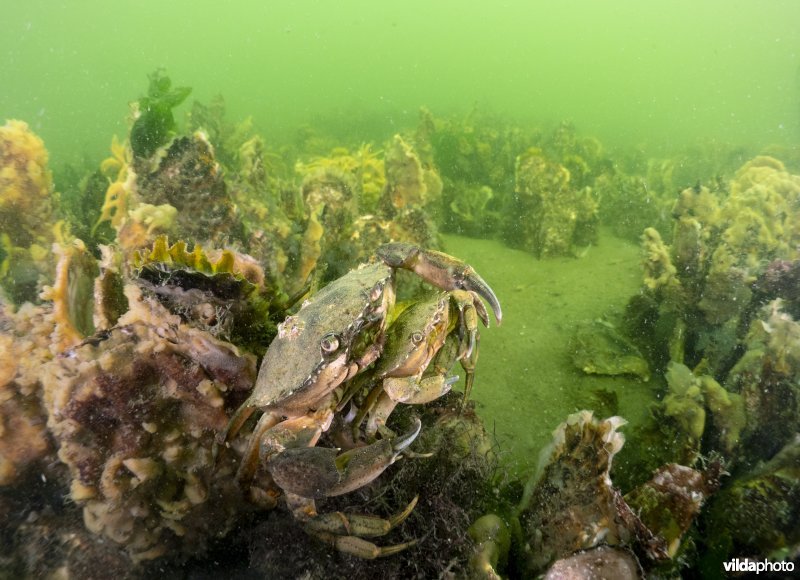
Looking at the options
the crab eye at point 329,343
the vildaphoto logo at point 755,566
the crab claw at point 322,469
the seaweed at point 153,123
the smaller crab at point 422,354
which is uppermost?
the seaweed at point 153,123

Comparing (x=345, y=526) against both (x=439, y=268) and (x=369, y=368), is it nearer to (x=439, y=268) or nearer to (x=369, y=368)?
(x=369, y=368)

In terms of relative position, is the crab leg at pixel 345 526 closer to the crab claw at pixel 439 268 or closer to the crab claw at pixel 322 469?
the crab claw at pixel 322 469

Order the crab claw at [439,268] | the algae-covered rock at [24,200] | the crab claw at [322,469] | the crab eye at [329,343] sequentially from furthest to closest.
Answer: the algae-covered rock at [24,200], the crab claw at [439,268], the crab eye at [329,343], the crab claw at [322,469]

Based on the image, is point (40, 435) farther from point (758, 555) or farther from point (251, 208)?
point (758, 555)

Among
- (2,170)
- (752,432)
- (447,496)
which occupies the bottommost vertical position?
(752,432)

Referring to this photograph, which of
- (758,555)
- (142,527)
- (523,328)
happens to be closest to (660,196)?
(523,328)

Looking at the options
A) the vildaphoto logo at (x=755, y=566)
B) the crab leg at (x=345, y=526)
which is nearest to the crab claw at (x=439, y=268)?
the crab leg at (x=345, y=526)

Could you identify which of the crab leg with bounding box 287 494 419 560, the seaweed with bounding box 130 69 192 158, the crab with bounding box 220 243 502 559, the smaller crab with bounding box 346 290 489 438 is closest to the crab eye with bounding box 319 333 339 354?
the crab with bounding box 220 243 502 559
